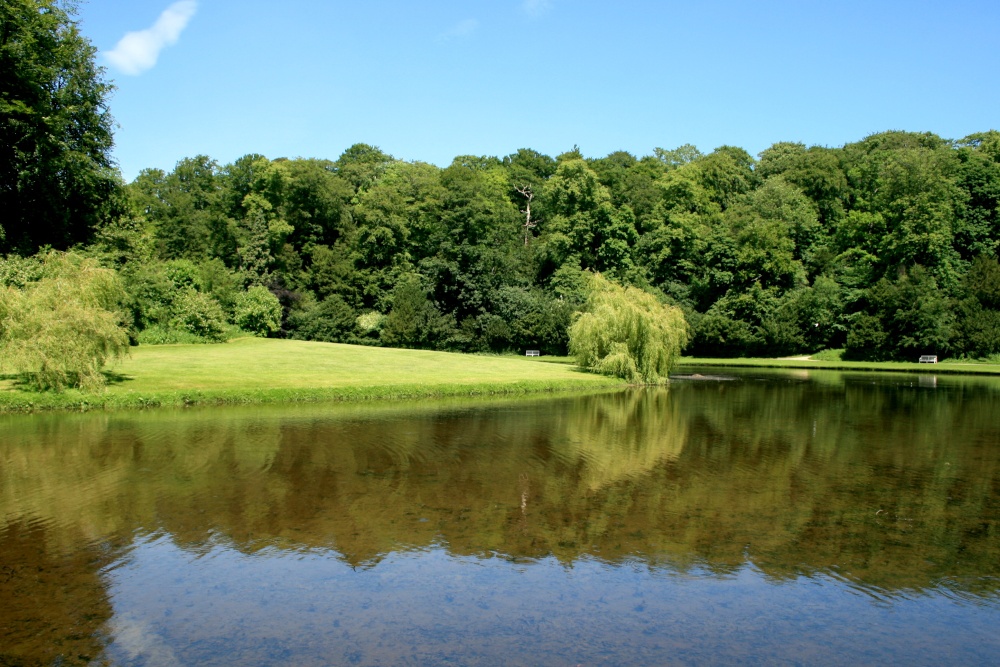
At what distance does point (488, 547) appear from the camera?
36.0 feet

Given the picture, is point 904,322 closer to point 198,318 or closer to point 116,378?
point 198,318

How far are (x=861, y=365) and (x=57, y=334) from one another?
53355 millimetres

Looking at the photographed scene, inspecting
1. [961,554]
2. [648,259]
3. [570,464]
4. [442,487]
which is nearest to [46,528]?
[442,487]

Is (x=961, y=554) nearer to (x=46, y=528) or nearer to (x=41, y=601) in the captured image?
(x=41, y=601)

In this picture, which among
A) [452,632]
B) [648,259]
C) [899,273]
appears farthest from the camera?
[648,259]

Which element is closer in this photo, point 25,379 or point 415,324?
point 25,379

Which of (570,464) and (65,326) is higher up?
(65,326)

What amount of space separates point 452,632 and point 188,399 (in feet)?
68.9

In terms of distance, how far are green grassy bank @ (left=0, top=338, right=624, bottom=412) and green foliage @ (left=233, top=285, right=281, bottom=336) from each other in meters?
8.53

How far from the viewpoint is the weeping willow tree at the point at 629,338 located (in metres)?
38.8

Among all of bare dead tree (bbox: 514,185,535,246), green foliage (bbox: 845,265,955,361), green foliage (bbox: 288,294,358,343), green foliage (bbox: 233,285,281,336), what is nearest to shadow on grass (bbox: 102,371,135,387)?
green foliage (bbox: 233,285,281,336)

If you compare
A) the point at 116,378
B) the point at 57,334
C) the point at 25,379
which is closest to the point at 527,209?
the point at 116,378

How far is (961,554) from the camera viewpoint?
35.4 ft

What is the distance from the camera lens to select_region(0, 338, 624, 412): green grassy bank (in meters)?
25.3
